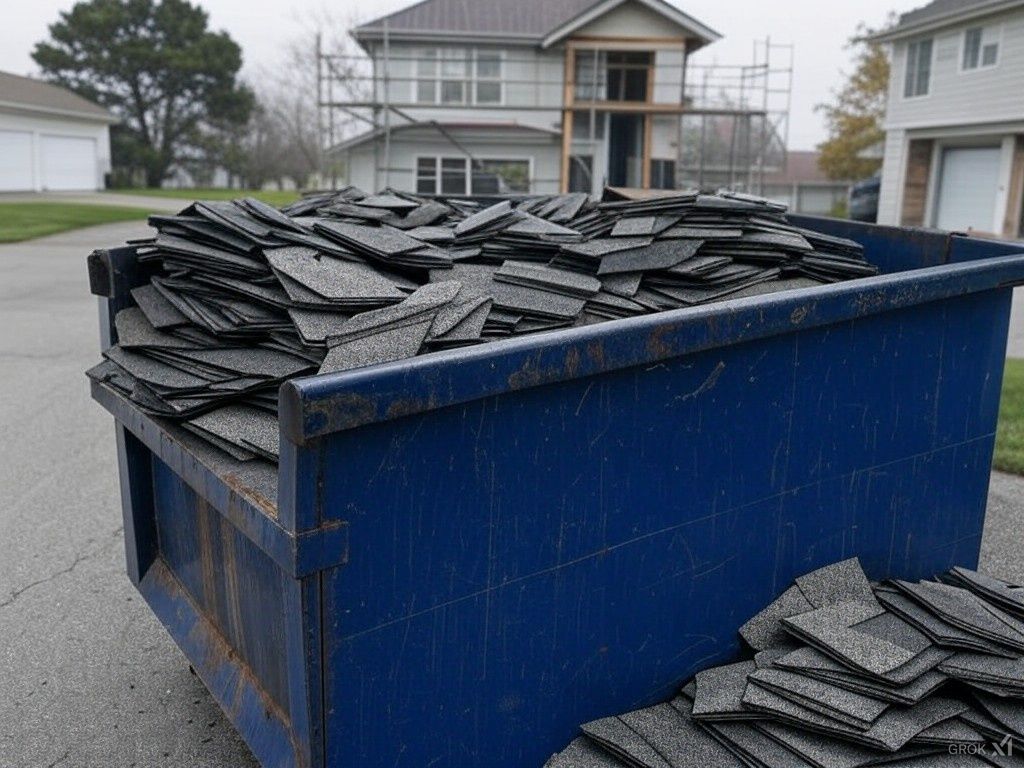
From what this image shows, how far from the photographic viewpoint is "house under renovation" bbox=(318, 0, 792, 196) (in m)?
30.5


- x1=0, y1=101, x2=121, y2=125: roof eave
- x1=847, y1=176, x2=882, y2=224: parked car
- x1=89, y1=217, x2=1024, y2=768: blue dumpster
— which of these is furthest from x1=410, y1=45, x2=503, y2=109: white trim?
x1=89, y1=217, x2=1024, y2=768: blue dumpster

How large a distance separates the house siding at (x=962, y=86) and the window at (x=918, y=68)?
0.18 m

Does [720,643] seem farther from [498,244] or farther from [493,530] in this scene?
[498,244]

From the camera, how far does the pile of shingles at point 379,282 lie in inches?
105

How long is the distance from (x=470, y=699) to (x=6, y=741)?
1852mm

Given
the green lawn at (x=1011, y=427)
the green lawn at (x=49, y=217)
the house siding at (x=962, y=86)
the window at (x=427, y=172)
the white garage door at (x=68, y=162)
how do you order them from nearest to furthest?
the green lawn at (x=1011, y=427)
the green lawn at (x=49, y=217)
the house siding at (x=962, y=86)
the window at (x=427, y=172)
the white garage door at (x=68, y=162)

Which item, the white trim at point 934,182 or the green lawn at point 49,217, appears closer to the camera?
the green lawn at point 49,217

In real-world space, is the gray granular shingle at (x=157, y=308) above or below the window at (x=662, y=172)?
below

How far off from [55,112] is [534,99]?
74.5 ft

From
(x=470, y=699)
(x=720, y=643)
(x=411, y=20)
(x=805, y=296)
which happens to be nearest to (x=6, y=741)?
(x=470, y=699)

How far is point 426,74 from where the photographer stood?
31.5 metres

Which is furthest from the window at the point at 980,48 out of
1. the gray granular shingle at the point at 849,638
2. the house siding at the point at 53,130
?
the house siding at the point at 53,130

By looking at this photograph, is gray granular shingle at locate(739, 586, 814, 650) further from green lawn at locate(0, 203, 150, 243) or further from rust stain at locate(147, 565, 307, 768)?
green lawn at locate(0, 203, 150, 243)

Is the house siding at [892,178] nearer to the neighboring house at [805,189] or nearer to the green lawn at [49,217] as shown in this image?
the green lawn at [49,217]
